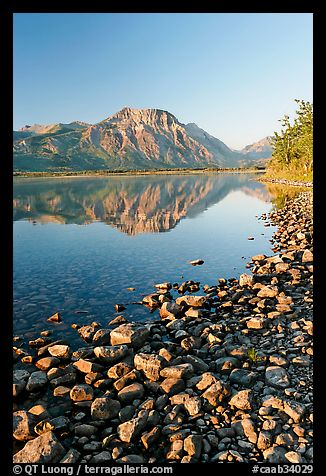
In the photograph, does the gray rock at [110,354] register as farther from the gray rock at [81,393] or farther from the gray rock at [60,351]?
the gray rock at [81,393]

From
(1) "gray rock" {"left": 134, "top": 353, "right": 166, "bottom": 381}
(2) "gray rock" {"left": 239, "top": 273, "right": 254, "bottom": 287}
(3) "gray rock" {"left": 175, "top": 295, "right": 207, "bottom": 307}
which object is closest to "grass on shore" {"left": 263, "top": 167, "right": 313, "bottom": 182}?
(2) "gray rock" {"left": 239, "top": 273, "right": 254, "bottom": 287}

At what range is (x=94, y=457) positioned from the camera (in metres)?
6.22

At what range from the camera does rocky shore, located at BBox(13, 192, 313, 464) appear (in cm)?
632

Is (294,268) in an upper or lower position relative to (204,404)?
upper

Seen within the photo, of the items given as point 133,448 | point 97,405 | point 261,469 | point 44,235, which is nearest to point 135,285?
point 97,405

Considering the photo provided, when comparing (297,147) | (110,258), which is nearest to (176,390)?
(110,258)

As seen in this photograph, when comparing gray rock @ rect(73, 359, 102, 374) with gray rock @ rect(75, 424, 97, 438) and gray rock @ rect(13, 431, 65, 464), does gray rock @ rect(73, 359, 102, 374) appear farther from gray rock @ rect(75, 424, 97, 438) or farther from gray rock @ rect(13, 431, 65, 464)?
gray rock @ rect(13, 431, 65, 464)

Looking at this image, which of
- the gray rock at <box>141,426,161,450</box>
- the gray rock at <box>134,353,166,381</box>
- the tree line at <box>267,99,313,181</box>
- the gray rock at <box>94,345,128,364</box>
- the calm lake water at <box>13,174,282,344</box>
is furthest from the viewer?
the tree line at <box>267,99,313,181</box>

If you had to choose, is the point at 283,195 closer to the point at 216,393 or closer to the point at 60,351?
the point at 60,351

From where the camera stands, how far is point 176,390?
8.07 m

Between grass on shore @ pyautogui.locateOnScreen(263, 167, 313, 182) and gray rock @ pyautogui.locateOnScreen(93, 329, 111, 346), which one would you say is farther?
grass on shore @ pyautogui.locateOnScreen(263, 167, 313, 182)
